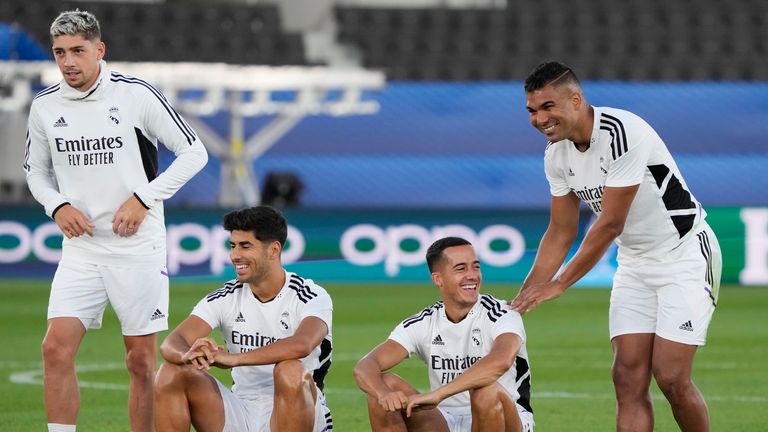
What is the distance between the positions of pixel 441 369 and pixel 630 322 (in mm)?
900

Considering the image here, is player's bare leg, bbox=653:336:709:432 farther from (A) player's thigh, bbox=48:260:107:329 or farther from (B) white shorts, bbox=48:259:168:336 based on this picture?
(A) player's thigh, bbox=48:260:107:329

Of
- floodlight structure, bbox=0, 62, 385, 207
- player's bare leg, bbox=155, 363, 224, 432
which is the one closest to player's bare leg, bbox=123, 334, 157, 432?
player's bare leg, bbox=155, 363, 224, 432

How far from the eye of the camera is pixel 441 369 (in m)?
6.24

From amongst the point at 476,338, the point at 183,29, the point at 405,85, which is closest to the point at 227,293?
the point at 476,338

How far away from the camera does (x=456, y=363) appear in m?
6.22

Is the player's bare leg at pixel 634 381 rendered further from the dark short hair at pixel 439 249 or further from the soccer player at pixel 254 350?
the soccer player at pixel 254 350

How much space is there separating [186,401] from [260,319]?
60 cm

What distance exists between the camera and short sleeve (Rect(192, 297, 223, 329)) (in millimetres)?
6375

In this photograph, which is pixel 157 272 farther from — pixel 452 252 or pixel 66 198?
pixel 452 252

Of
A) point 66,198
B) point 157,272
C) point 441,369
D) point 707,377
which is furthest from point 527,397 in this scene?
point 707,377

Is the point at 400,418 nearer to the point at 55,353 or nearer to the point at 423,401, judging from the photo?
the point at 423,401

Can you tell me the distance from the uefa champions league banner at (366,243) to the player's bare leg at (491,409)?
1130 centimetres

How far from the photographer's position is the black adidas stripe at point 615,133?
6.20 m

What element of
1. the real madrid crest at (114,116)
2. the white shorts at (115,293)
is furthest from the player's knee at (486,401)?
the real madrid crest at (114,116)
